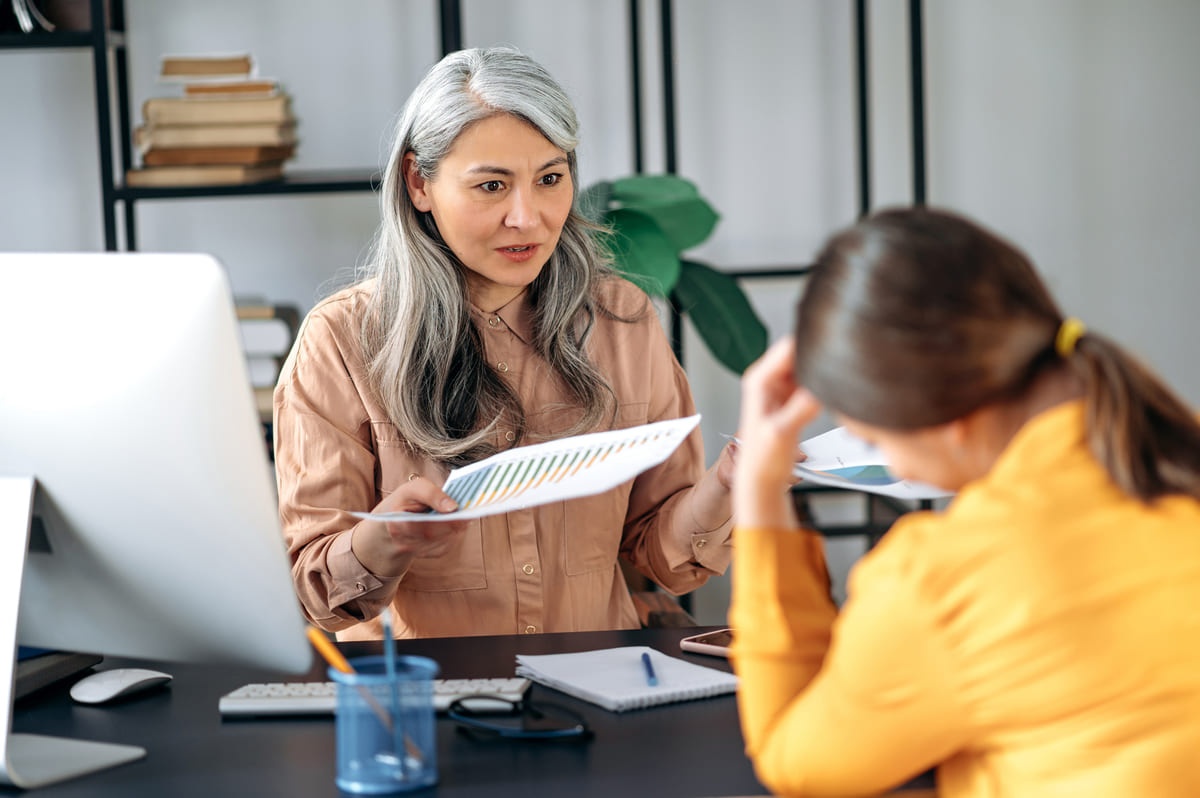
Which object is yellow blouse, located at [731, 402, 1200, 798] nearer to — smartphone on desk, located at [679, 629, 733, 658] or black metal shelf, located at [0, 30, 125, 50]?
smartphone on desk, located at [679, 629, 733, 658]

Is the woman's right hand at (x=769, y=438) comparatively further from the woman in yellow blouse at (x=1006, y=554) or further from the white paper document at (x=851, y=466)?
the white paper document at (x=851, y=466)

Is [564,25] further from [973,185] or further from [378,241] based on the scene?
[378,241]

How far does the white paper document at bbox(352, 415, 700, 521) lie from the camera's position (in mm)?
1272

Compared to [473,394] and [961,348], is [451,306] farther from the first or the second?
[961,348]

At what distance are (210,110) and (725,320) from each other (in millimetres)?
1098

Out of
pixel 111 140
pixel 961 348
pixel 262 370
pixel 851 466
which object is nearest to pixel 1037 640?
pixel 961 348

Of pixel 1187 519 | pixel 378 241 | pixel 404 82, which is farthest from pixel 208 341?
pixel 404 82

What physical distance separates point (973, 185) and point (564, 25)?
0.99 metres

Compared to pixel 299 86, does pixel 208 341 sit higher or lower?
lower

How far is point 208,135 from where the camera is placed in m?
2.67

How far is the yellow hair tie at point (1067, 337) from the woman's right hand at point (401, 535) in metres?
0.71

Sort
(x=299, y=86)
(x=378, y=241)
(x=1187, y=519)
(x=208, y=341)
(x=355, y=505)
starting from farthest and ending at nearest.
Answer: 1. (x=299, y=86)
2. (x=378, y=241)
3. (x=355, y=505)
4. (x=208, y=341)
5. (x=1187, y=519)

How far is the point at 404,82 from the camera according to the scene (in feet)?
9.80

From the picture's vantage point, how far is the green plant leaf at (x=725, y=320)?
9.02ft
